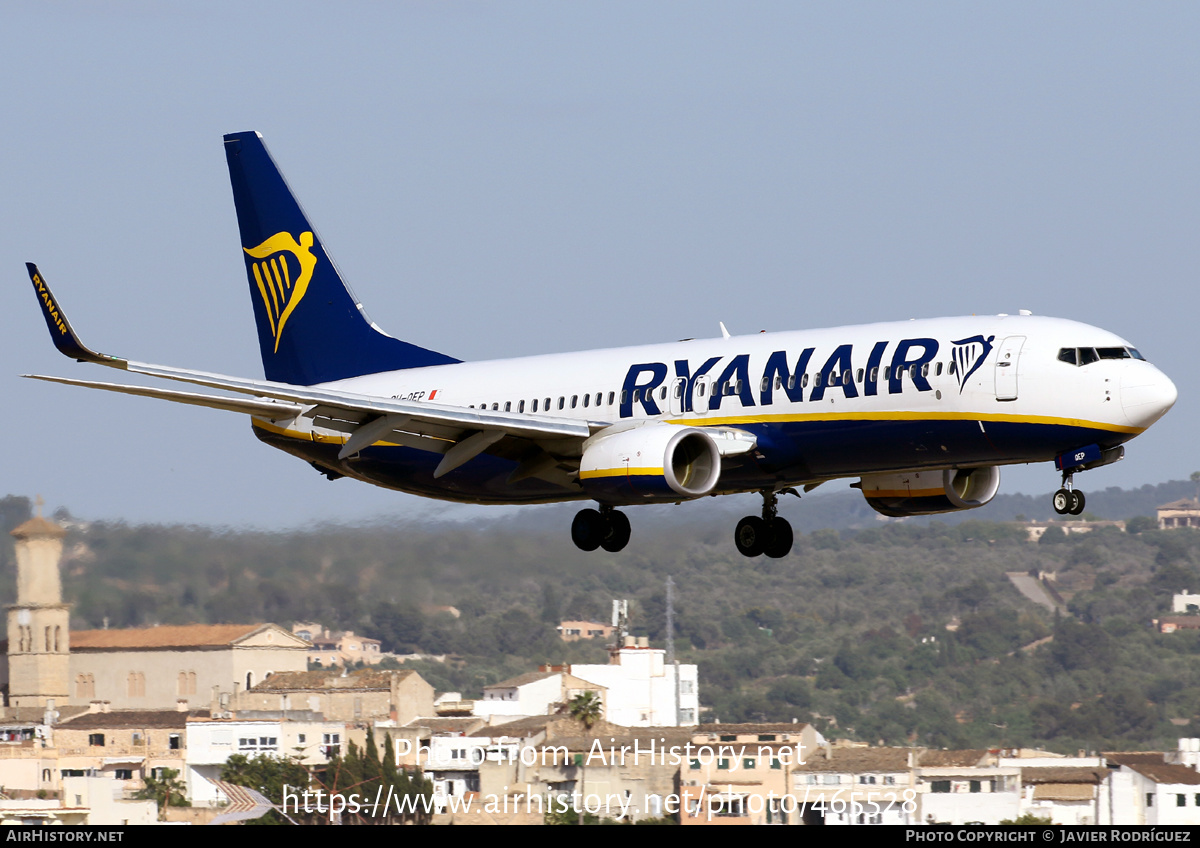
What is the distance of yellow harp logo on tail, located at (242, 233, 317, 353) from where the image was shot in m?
48.7

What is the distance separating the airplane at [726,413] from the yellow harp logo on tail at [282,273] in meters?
2.19

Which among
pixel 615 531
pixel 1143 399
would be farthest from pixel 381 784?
pixel 1143 399

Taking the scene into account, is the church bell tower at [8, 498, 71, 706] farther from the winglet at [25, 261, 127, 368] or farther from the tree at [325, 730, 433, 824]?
the winglet at [25, 261, 127, 368]

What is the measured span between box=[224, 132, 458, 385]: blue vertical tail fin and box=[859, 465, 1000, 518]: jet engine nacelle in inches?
524

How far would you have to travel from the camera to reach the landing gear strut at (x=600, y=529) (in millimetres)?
41219

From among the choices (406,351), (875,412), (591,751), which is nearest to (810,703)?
(591,751)

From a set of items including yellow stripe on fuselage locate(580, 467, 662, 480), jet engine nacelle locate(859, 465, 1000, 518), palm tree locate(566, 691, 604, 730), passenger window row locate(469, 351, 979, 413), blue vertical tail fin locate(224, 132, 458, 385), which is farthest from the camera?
palm tree locate(566, 691, 604, 730)

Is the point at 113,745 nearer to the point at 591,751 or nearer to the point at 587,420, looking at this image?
the point at 591,751

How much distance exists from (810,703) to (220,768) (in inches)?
2232

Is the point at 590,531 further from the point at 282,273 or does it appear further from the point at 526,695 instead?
the point at 526,695

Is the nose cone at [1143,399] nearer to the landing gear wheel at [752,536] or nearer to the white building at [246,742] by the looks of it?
the landing gear wheel at [752,536]

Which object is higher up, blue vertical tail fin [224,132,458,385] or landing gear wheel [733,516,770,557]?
blue vertical tail fin [224,132,458,385]

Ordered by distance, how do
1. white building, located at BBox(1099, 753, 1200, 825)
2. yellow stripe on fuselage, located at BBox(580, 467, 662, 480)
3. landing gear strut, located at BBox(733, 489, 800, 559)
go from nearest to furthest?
yellow stripe on fuselage, located at BBox(580, 467, 662, 480)
landing gear strut, located at BBox(733, 489, 800, 559)
white building, located at BBox(1099, 753, 1200, 825)

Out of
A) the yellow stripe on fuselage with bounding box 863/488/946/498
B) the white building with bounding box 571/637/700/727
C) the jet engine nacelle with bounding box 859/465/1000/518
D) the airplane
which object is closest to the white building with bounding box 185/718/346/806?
the white building with bounding box 571/637/700/727
